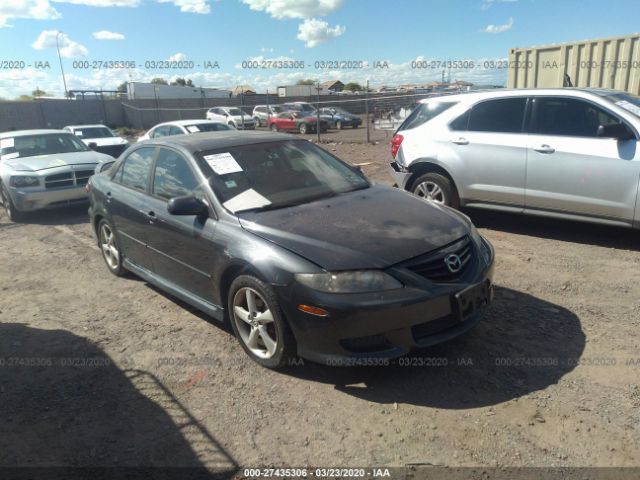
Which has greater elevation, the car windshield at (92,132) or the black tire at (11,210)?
the car windshield at (92,132)

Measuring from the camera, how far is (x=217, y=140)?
4.51 meters

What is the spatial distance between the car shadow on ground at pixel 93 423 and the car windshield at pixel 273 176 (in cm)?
148

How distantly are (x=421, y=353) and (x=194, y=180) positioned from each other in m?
2.22

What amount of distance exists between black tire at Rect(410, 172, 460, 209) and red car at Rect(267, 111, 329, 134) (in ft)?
67.6

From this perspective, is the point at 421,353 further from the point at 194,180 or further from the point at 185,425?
the point at 194,180

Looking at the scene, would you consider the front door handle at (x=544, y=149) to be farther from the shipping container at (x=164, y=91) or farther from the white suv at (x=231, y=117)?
the shipping container at (x=164, y=91)

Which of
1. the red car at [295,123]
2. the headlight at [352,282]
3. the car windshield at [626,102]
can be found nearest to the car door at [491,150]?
the car windshield at [626,102]

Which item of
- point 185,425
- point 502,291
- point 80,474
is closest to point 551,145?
point 502,291

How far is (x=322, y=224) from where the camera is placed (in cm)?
355

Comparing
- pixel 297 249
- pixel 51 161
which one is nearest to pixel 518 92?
pixel 297 249

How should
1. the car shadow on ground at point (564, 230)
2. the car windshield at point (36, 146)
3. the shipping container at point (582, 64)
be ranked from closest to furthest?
the car shadow on ground at point (564, 230)
the car windshield at point (36, 146)
the shipping container at point (582, 64)

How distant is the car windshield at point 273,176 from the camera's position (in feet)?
12.9

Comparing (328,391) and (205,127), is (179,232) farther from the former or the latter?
(205,127)

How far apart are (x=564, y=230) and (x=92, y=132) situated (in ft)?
45.2
